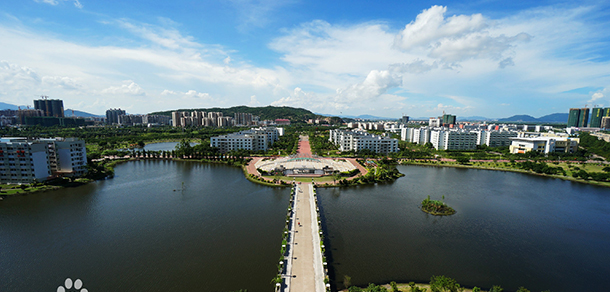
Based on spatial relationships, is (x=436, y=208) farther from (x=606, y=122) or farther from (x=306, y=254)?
(x=606, y=122)

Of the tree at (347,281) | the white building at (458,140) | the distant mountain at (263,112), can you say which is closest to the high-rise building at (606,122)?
the white building at (458,140)

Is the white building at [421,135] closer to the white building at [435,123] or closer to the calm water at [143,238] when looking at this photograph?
the calm water at [143,238]

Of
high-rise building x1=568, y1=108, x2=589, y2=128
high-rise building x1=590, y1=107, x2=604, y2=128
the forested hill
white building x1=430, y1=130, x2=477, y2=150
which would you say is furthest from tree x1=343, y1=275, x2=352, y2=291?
high-rise building x1=568, y1=108, x2=589, y2=128

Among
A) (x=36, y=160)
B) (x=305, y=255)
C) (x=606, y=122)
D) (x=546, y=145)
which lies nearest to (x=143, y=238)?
(x=305, y=255)

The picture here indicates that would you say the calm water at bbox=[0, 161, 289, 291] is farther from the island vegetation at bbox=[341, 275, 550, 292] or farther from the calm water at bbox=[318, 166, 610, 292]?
the calm water at bbox=[318, 166, 610, 292]

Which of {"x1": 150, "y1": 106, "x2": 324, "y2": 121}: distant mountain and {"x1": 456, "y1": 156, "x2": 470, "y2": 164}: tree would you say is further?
{"x1": 150, "y1": 106, "x2": 324, "y2": 121}: distant mountain
